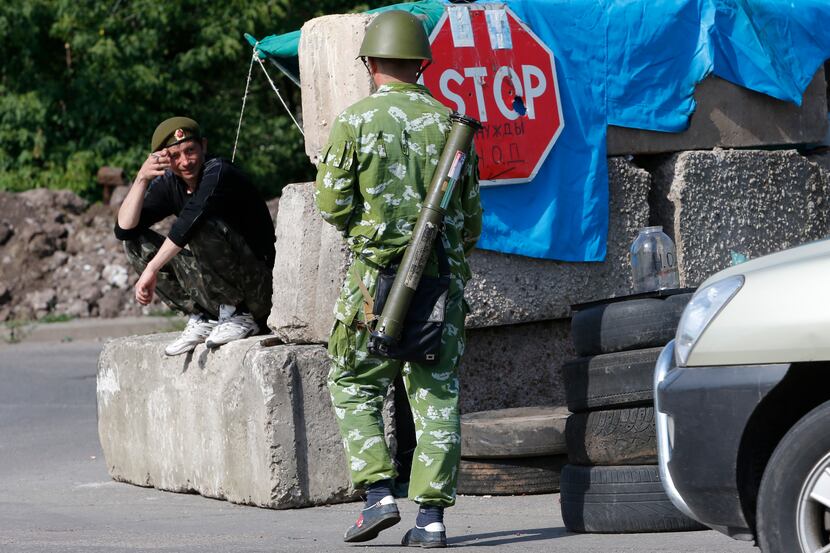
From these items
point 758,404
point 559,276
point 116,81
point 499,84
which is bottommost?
point 758,404

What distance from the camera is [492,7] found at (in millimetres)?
6602

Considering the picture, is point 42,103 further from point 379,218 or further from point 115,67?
point 379,218

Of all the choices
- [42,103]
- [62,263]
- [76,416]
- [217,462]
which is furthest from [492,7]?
[42,103]

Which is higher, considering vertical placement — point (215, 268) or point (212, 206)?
point (212, 206)

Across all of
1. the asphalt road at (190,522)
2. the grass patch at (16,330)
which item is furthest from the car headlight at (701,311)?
the grass patch at (16,330)

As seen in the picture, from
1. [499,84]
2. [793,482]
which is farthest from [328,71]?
[793,482]

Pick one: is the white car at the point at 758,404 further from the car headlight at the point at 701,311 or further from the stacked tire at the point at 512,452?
the stacked tire at the point at 512,452

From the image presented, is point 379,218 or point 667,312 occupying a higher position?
point 379,218

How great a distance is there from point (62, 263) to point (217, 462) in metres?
12.5

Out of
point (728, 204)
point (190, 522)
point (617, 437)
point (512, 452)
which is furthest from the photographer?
point (728, 204)

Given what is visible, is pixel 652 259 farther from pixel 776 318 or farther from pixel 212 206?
pixel 776 318

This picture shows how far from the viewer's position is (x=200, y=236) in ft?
21.6

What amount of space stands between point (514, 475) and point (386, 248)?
5.40ft

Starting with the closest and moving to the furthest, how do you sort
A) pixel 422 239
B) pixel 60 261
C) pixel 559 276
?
pixel 422 239, pixel 559 276, pixel 60 261
